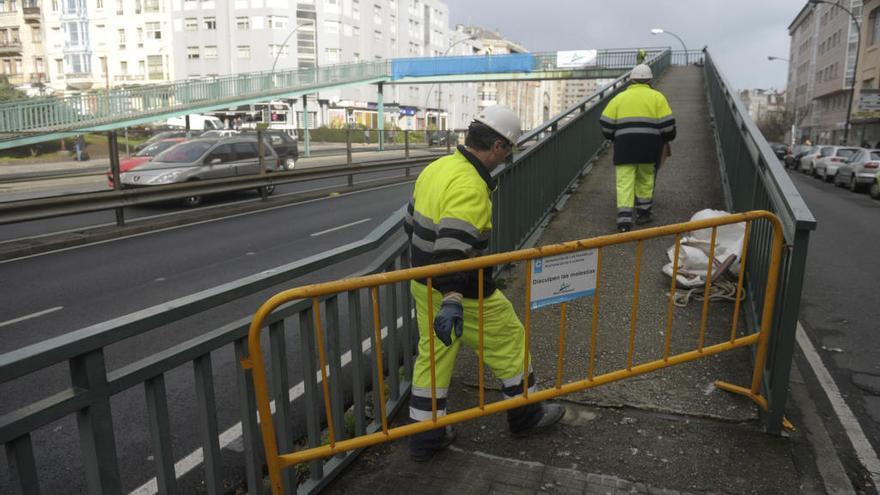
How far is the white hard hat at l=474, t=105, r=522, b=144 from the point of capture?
10.7 feet

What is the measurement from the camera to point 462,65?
163 ft

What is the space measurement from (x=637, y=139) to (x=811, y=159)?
97.1 feet

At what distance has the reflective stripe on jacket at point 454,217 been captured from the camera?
9.88ft

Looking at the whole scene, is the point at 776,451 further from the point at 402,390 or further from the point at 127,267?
the point at 127,267

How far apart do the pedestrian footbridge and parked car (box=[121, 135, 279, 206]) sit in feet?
33.5

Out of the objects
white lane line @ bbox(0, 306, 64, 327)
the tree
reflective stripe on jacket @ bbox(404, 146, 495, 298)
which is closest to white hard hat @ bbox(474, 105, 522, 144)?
reflective stripe on jacket @ bbox(404, 146, 495, 298)

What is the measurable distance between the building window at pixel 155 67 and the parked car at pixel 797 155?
6163 centimetres

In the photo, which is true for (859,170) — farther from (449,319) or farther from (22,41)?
(22,41)

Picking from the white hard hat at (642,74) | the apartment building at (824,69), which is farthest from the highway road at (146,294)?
the apartment building at (824,69)

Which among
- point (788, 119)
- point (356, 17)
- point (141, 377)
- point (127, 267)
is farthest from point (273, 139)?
point (788, 119)

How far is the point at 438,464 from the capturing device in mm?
3361

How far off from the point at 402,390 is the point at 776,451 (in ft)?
6.77

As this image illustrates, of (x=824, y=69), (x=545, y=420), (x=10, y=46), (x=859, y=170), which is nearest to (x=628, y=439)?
(x=545, y=420)

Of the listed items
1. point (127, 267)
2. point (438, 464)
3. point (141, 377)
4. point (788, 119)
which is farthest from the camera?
point (788, 119)
